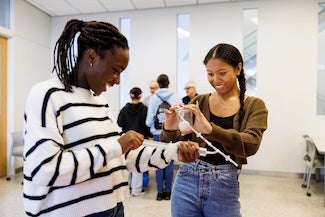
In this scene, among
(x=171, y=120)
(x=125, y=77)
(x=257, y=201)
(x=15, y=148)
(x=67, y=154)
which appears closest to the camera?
(x=67, y=154)

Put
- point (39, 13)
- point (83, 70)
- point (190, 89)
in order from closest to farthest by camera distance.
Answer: point (83, 70) → point (190, 89) → point (39, 13)

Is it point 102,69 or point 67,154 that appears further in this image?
point 102,69

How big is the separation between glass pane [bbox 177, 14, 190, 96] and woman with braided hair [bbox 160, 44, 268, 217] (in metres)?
3.86

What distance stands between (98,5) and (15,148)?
9.17ft

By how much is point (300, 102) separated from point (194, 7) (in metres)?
2.45

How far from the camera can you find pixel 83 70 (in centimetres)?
90

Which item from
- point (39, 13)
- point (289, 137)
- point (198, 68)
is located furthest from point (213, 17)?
point (39, 13)

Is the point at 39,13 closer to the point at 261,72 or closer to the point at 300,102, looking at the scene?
the point at 261,72

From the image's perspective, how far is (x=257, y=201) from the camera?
3342mm

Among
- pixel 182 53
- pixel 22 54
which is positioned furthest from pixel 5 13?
pixel 182 53

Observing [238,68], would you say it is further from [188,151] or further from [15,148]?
[15,148]

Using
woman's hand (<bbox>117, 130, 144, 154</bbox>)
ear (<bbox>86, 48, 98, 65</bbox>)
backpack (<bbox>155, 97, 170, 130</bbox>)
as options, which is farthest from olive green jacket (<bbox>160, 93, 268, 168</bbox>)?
backpack (<bbox>155, 97, 170, 130</bbox>)

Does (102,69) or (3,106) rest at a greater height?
(102,69)

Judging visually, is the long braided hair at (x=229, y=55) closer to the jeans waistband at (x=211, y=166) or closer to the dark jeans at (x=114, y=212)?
the jeans waistband at (x=211, y=166)
